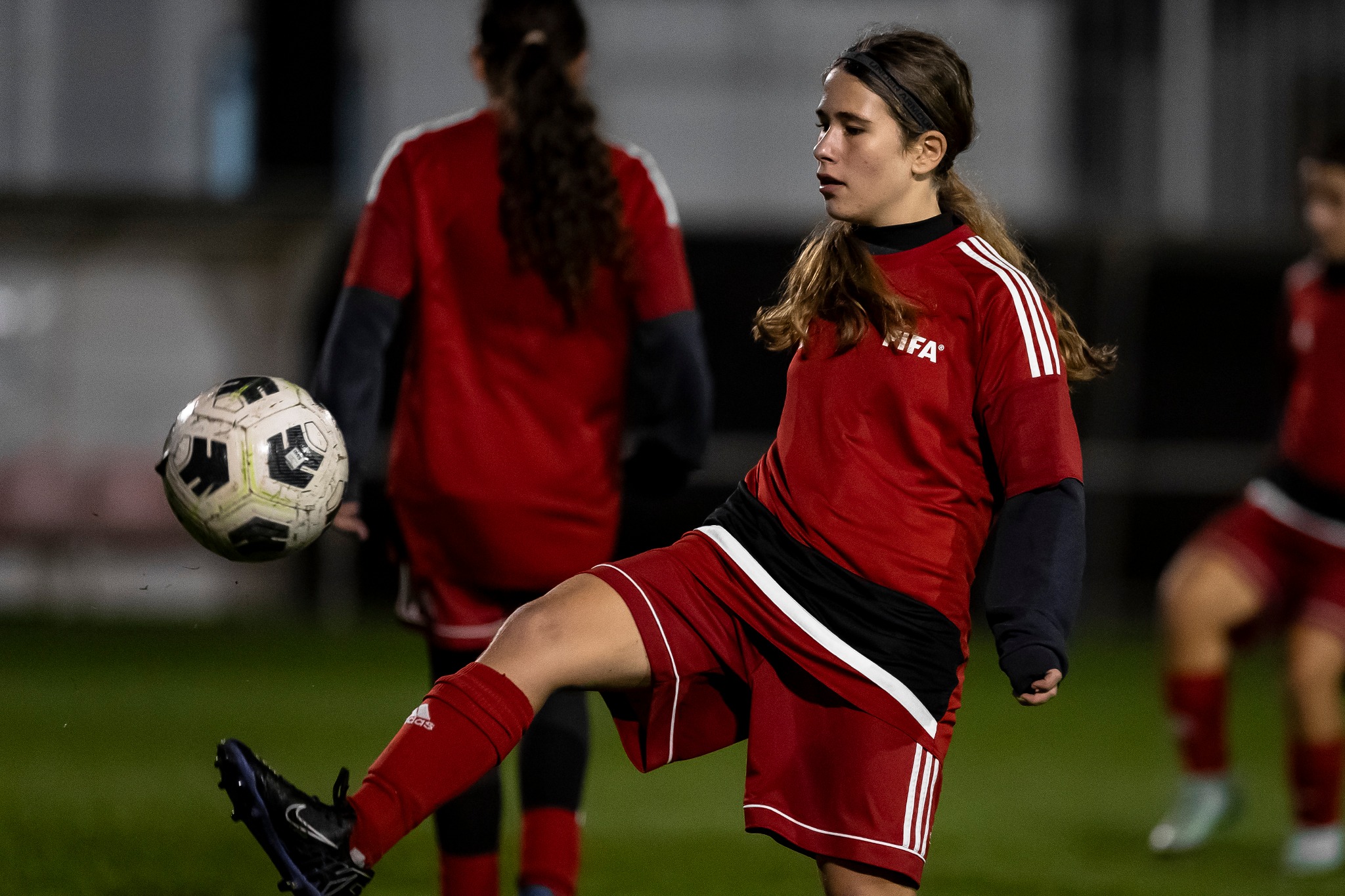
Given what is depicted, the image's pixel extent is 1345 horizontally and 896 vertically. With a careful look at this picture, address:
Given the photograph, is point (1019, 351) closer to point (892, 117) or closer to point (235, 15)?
point (892, 117)

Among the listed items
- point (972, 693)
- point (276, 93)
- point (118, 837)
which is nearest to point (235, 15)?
point (276, 93)

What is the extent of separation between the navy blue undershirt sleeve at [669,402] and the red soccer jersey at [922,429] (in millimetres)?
828

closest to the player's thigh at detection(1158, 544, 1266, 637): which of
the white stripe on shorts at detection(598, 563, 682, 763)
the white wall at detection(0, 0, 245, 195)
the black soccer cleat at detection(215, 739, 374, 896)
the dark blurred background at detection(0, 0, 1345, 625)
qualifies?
the white stripe on shorts at detection(598, 563, 682, 763)

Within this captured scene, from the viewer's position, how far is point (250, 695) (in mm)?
7906

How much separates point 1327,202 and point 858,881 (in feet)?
10.5

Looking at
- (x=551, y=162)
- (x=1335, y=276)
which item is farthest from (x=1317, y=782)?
(x=551, y=162)

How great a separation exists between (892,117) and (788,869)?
99.4 inches

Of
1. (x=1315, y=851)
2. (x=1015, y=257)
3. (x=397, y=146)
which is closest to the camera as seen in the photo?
(x=1015, y=257)

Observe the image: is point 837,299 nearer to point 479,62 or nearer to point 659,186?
point 659,186

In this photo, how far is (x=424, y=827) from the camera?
17.3ft

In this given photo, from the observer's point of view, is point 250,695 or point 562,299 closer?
point 562,299

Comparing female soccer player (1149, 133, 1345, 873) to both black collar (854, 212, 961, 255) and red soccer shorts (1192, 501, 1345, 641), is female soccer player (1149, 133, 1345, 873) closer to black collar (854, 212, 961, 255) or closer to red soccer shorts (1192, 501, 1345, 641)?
red soccer shorts (1192, 501, 1345, 641)

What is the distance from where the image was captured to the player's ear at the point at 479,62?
11.7 feet

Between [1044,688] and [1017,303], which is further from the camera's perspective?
[1017,303]
